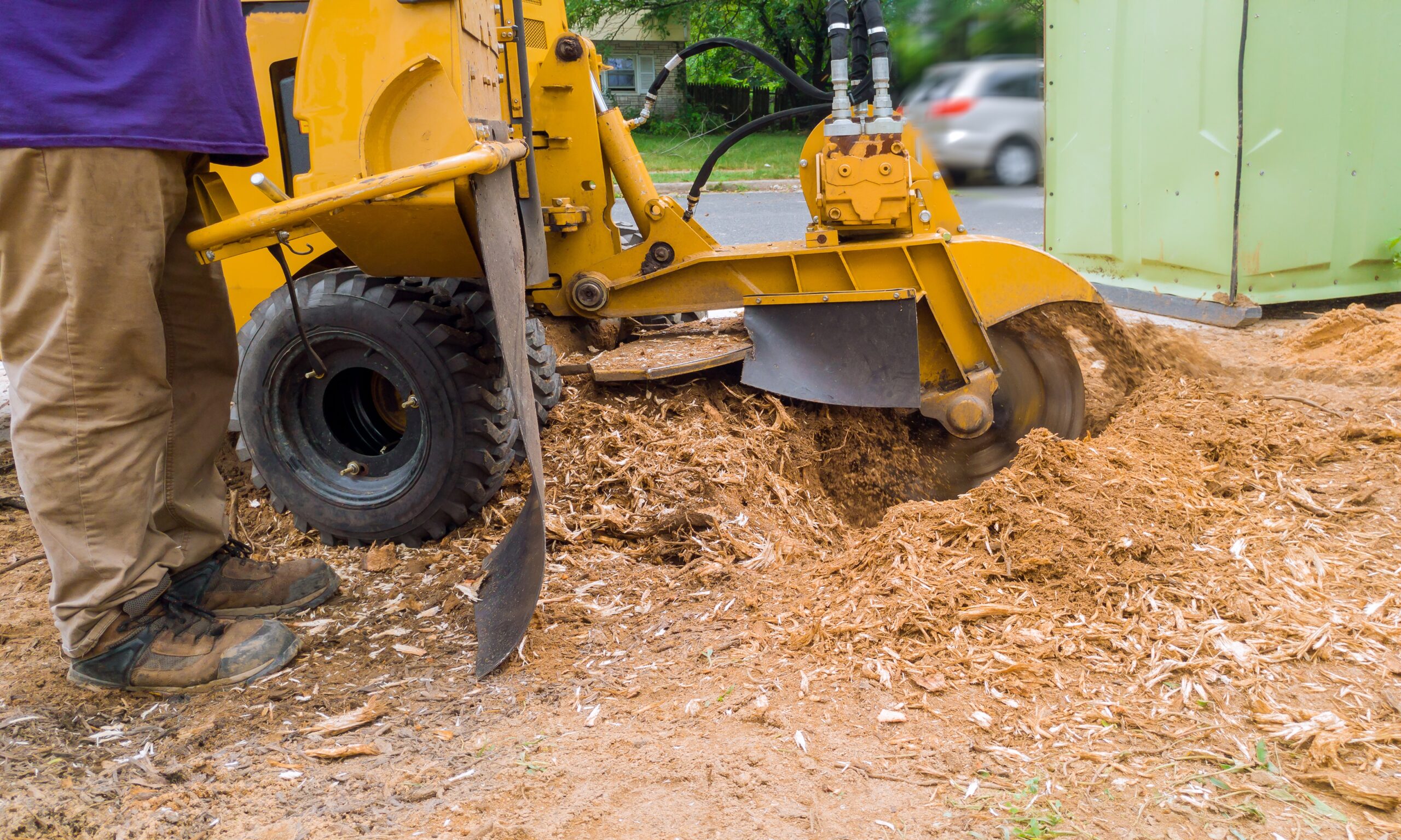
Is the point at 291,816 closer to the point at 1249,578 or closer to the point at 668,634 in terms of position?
the point at 668,634

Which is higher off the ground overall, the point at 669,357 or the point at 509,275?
→ the point at 509,275

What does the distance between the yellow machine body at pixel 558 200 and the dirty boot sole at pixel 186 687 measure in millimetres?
1055

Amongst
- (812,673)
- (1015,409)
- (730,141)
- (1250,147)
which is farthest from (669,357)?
(1250,147)

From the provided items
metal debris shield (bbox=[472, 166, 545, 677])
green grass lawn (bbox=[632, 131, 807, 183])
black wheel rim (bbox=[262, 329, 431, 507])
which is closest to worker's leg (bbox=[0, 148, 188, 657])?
metal debris shield (bbox=[472, 166, 545, 677])

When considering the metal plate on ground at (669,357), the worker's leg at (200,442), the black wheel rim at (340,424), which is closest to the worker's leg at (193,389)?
the worker's leg at (200,442)

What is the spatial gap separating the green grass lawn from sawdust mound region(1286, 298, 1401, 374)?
10523 millimetres

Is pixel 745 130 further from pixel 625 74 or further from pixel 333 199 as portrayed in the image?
pixel 625 74

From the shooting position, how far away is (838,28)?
3.79 meters

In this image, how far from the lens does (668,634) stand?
2.71 meters

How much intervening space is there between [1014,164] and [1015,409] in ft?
4.00

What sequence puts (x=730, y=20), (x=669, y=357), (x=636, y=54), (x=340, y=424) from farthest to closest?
(x=636, y=54), (x=730, y=20), (x=669, y=357), (x=340, y=424)

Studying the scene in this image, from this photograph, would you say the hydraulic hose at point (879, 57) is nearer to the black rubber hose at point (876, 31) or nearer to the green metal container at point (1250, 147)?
the black rubber hose at point (876, 31)

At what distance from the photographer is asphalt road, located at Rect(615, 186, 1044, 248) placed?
3.31 metres

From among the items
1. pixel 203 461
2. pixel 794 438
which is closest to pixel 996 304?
pixel 794 438
